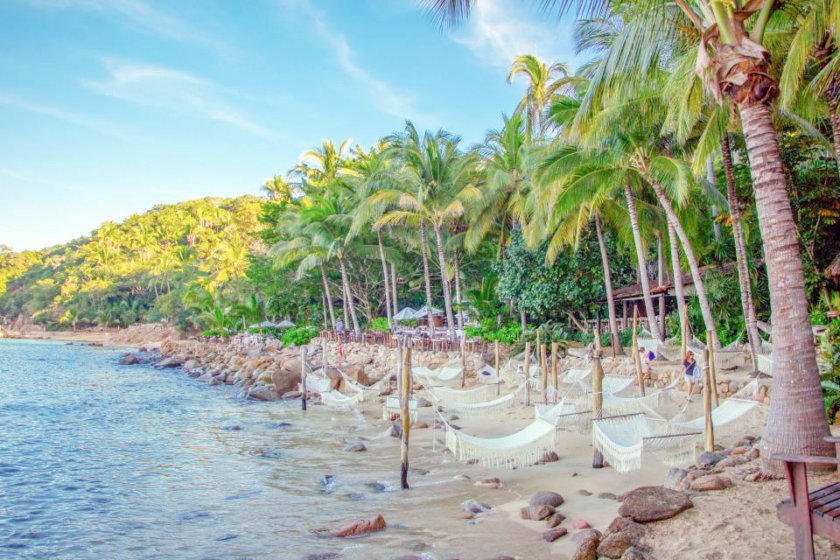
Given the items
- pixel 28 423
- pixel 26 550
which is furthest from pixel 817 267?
pixel 28 423

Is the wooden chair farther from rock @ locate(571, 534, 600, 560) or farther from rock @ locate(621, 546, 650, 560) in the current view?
rock @ locate(571, 534, 600, 560)

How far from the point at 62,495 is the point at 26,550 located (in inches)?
82.8

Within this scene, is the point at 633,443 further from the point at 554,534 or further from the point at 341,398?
the point at 341,398

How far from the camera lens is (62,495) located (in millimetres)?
7543

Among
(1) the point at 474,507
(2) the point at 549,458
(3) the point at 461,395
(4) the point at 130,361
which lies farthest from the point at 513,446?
(4) the point at 130,361

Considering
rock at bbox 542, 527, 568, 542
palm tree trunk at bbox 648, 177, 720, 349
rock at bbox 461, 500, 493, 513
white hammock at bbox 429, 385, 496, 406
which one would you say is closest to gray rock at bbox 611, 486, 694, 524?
rock at bbox 542, 527, 568, 542

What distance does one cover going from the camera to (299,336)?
28172 millimetres

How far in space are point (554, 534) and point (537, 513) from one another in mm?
510

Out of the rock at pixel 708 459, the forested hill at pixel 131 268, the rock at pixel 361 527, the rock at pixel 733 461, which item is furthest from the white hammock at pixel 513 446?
the forested hill at pixel 131 268

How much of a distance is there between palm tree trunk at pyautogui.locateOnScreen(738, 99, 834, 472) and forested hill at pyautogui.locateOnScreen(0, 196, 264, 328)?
4380 cm

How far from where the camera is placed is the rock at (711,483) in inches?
177

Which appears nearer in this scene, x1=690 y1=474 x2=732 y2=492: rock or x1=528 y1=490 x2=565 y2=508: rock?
x1=690 y1=474 x2=732 y2=492: rock

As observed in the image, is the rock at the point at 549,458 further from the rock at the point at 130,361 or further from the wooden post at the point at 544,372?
the rock at the point at 130,361

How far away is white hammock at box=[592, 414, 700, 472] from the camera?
5.40 m
